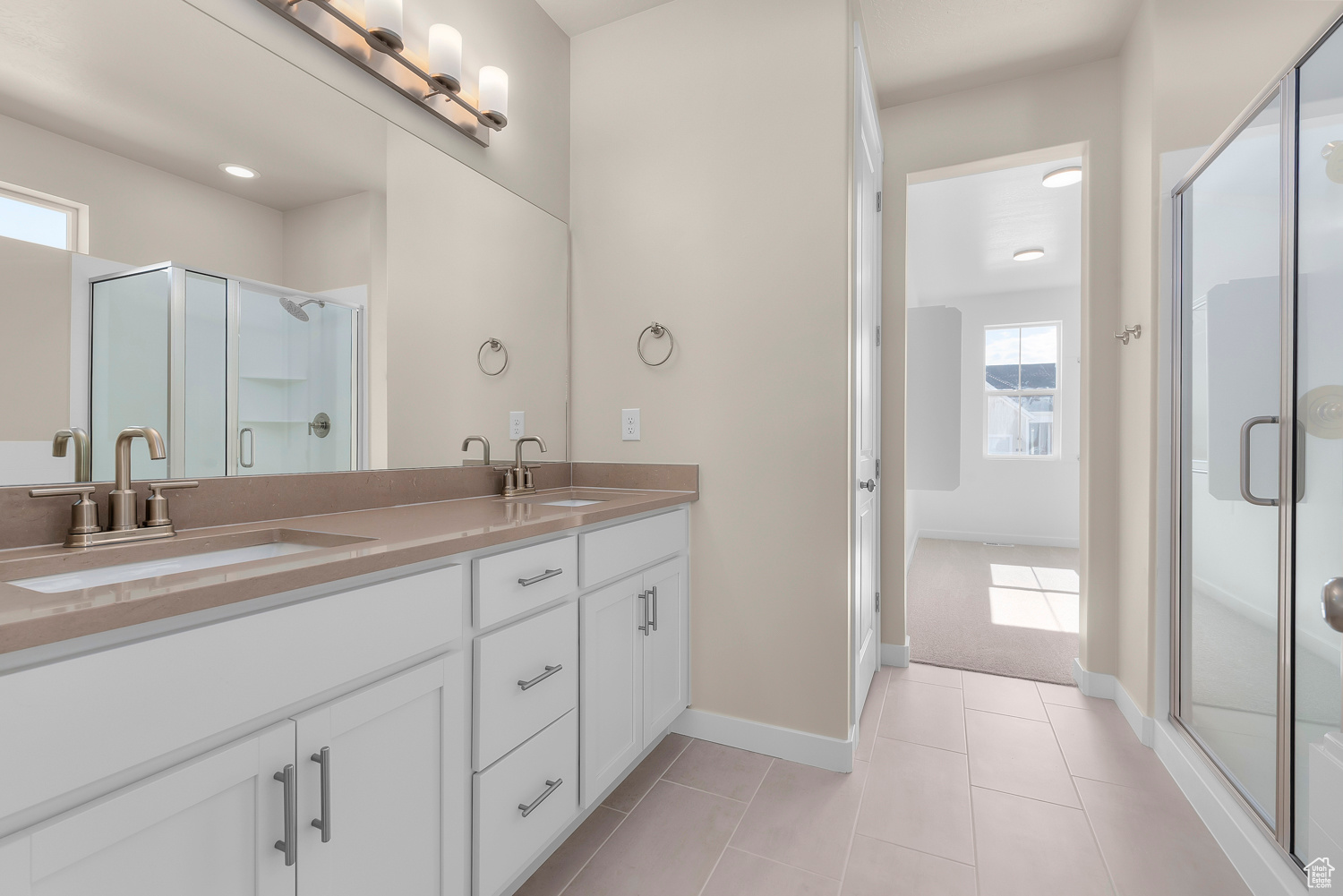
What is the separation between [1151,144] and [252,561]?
2.86 metres

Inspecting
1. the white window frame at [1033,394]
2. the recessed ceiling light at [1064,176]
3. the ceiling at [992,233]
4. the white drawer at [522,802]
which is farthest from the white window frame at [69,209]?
the white window frame at [1033,394]

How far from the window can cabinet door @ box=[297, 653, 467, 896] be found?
6409 mm

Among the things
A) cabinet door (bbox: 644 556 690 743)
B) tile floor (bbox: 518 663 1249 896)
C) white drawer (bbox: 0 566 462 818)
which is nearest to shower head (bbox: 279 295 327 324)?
white drawer (bbox: 0 566 462 818)

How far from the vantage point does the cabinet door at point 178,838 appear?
1.99ft

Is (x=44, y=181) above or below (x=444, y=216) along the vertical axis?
below

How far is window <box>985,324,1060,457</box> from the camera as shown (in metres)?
5.99

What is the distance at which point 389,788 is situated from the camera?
98 cm

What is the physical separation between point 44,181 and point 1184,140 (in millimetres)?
2989

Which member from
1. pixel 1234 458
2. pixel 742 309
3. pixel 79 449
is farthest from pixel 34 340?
pixel 1234 458

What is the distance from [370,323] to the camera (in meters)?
1.62

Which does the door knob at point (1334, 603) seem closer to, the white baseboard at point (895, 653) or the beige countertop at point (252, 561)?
the beige countertop at point (252, 561)

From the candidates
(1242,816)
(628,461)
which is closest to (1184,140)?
(1242,816)

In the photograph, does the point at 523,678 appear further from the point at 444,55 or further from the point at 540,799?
the point at 444,55

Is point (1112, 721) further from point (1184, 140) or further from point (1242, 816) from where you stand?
point (1184, 140)
